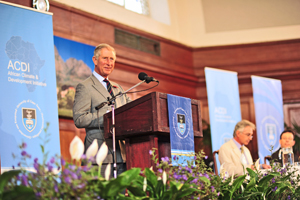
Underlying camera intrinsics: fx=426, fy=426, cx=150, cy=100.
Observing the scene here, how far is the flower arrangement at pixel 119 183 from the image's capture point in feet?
6.16

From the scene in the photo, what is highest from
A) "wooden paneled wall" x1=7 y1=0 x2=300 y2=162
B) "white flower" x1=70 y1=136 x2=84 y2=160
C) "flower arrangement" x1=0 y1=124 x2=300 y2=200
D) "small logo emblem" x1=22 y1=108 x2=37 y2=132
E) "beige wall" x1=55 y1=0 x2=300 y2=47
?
"beige wall" x1=55 y1=0 x2=300 y2=47

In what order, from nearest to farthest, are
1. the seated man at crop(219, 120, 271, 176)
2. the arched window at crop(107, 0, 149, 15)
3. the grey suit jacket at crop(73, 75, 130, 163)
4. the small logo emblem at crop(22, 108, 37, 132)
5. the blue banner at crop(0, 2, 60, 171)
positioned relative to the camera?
the grey suit jacket at crop(73, 75, 130, 163) < the blue banner at crop(0, 2, 60, 171) < the small logo emblem at crop(22, 108, 37, 132) < the seated man at crop(219, 120, 271, 176) < the arched window at crop(107, 0, 149, 15)

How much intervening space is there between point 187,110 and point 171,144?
39 cm

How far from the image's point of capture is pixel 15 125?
390cm

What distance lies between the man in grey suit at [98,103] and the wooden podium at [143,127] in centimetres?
14

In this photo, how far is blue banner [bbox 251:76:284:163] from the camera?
7.69 metres

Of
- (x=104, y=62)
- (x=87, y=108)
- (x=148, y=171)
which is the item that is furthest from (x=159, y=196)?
(x=104, y=62)

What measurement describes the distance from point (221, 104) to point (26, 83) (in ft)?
13.5

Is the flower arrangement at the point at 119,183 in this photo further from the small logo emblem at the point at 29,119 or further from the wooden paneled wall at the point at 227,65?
the wooden paneled wall at the point at 227,65

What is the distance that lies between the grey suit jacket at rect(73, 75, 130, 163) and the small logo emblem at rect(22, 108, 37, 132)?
747 millimetres

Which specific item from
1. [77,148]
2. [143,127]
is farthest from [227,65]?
[77,148]

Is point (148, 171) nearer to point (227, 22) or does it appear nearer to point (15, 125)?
point (15, 125)

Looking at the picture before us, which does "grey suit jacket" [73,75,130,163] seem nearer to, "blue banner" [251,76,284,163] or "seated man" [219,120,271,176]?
"seated man" [219,120,271,176]

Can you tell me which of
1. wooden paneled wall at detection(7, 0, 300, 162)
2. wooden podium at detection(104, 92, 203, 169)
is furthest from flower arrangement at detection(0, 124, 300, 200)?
wooden paneled wall at detection(7, 0, 300, 162)
